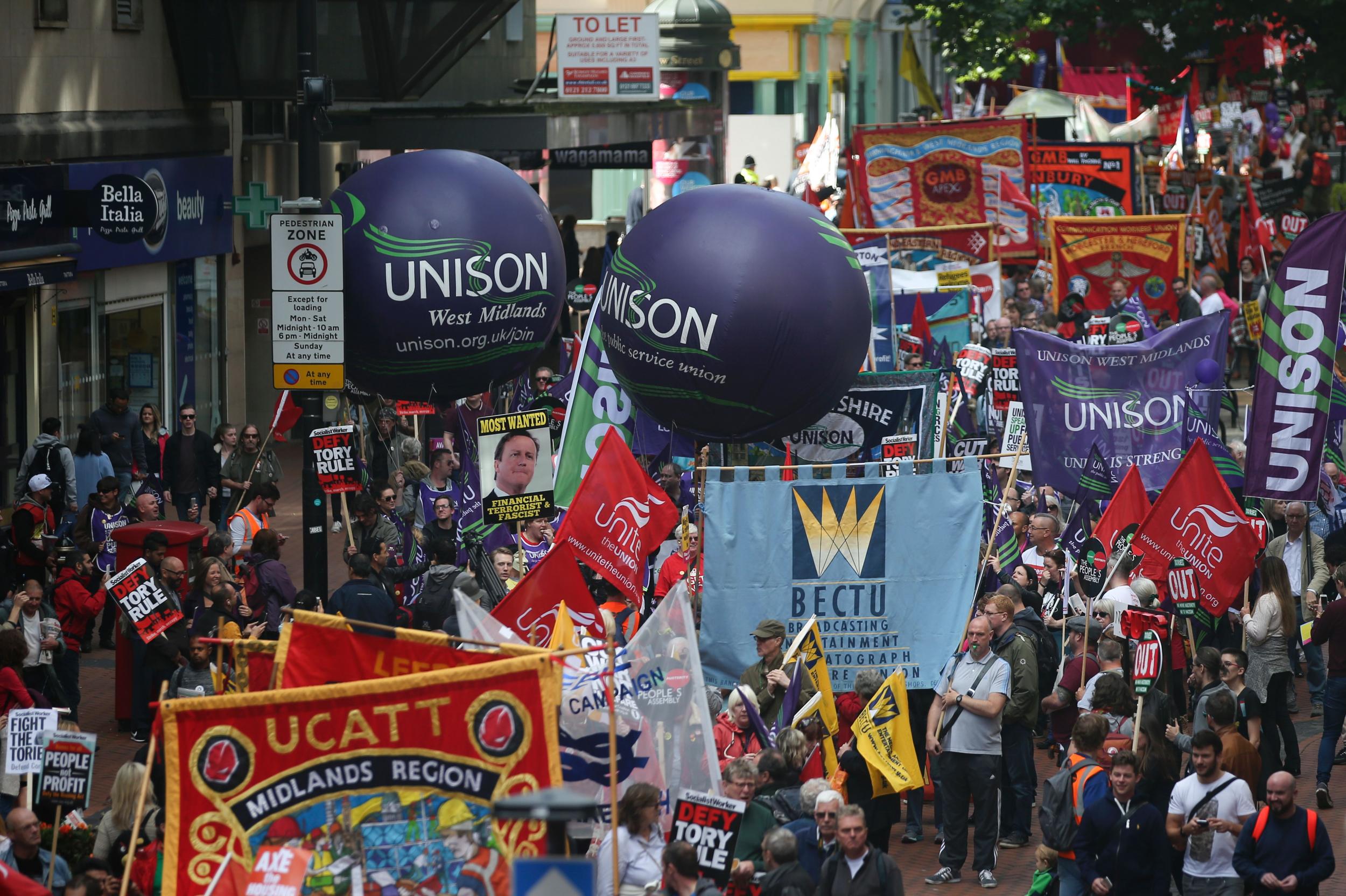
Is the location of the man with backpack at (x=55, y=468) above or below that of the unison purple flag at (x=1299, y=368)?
below

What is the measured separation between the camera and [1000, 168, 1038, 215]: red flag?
2747cm

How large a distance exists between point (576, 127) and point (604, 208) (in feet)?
74.7

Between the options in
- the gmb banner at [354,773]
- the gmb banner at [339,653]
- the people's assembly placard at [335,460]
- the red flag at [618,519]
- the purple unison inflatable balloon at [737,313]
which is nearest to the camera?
the gmb banner at [354,773]

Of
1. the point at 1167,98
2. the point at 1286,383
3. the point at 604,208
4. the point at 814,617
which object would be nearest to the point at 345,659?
the point at 814,617

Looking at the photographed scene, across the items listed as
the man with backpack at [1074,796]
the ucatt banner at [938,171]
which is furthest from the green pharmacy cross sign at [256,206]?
the ucatt banner at [938,171]

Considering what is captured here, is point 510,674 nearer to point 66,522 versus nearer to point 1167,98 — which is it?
point 66,522

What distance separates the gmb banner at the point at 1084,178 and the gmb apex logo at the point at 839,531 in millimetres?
18837

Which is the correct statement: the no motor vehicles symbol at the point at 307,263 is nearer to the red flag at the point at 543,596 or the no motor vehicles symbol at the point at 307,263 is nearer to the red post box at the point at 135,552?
the red post box at the point at 135,552

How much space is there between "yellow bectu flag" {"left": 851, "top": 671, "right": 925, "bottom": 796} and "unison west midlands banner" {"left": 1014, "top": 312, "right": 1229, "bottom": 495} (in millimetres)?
4147

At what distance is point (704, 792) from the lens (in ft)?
29.2

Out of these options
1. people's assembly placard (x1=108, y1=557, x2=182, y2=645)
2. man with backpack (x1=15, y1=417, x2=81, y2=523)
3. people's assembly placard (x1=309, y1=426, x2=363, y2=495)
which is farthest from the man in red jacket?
man with backpack (x1=15, y1=417, x2=81, y2=523)

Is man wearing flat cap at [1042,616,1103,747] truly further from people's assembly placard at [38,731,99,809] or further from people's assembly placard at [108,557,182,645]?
people's assembly placard at [38,731,99,809]

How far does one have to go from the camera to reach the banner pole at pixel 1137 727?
10562 millimetres

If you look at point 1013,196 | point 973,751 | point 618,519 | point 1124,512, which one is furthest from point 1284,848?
point 1013,196
